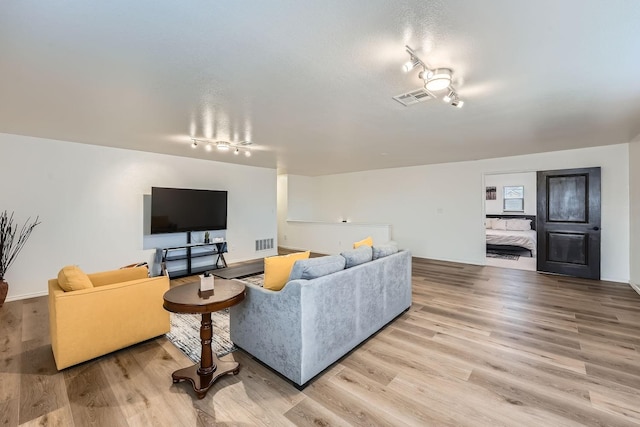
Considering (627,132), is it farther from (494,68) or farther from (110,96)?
(110,96)

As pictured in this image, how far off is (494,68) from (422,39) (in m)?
0.79

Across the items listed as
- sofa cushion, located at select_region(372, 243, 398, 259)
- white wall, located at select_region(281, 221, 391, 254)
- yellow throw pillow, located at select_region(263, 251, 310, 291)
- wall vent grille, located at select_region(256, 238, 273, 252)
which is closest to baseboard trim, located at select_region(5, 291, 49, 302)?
wall vent grille, located at select_region(256, 238, 273, 252)

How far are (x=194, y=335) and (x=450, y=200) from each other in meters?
5.92

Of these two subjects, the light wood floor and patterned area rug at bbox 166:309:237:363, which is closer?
the light wood floor

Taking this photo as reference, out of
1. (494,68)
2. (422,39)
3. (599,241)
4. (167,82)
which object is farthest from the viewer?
(599,241)

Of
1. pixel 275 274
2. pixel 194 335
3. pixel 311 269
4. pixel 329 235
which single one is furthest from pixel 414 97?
Answer: pixel 329 235

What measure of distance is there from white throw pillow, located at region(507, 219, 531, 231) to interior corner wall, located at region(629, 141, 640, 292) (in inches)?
146

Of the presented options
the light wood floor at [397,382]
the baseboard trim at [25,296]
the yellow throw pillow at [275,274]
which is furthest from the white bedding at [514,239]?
the baseboard trim at [25,296]

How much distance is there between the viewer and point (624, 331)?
2.93 meters

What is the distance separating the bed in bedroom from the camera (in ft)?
23.4

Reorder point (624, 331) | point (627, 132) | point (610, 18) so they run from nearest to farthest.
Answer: point (610, 18) → point (624, 331) → point (627, 132)

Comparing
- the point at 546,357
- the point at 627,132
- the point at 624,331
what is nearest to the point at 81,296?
the point at 546,357

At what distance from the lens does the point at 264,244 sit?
728 centimetres

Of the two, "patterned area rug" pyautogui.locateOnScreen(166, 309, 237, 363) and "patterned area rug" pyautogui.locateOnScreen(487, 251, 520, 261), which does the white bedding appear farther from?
"patterned area rug" pyautogui.locateOnScreen(166, 309, 237, 363)
